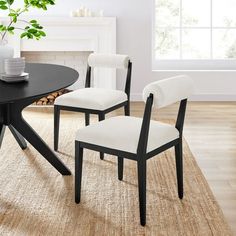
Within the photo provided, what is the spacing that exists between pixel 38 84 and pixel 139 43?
3.35 meters

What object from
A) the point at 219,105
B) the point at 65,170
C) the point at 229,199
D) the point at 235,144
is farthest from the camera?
the point at 219,105

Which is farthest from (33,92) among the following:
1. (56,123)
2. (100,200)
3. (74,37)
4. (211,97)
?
(211,97)

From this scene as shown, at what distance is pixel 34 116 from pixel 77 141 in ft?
8.84

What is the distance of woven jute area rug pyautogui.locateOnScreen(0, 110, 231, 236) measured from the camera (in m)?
3.00

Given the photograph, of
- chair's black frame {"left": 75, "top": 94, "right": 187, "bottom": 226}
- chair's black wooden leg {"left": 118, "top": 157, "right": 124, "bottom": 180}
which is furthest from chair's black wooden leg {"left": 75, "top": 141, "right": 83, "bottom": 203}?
chair's black wooden leg {"left": 118, "top": 157, "right": 124, "bottom": 180}

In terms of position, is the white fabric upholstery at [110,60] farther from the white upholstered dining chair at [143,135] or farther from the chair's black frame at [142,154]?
the chair's black frame at [142,154]

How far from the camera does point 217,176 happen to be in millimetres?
3885

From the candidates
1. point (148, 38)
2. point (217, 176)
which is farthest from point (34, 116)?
point (217, 176)

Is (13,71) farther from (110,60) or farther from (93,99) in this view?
(110,60)

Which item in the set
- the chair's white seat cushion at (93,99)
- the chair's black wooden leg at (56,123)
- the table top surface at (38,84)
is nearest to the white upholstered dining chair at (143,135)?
the table top surface at (38,84)

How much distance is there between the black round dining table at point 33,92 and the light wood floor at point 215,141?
1.05m

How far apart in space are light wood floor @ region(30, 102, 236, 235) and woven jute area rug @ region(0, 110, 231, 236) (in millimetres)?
79

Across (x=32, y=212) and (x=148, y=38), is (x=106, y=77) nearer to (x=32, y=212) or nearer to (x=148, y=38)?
(x=148, y=38)

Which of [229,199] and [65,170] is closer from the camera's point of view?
[229,199]
